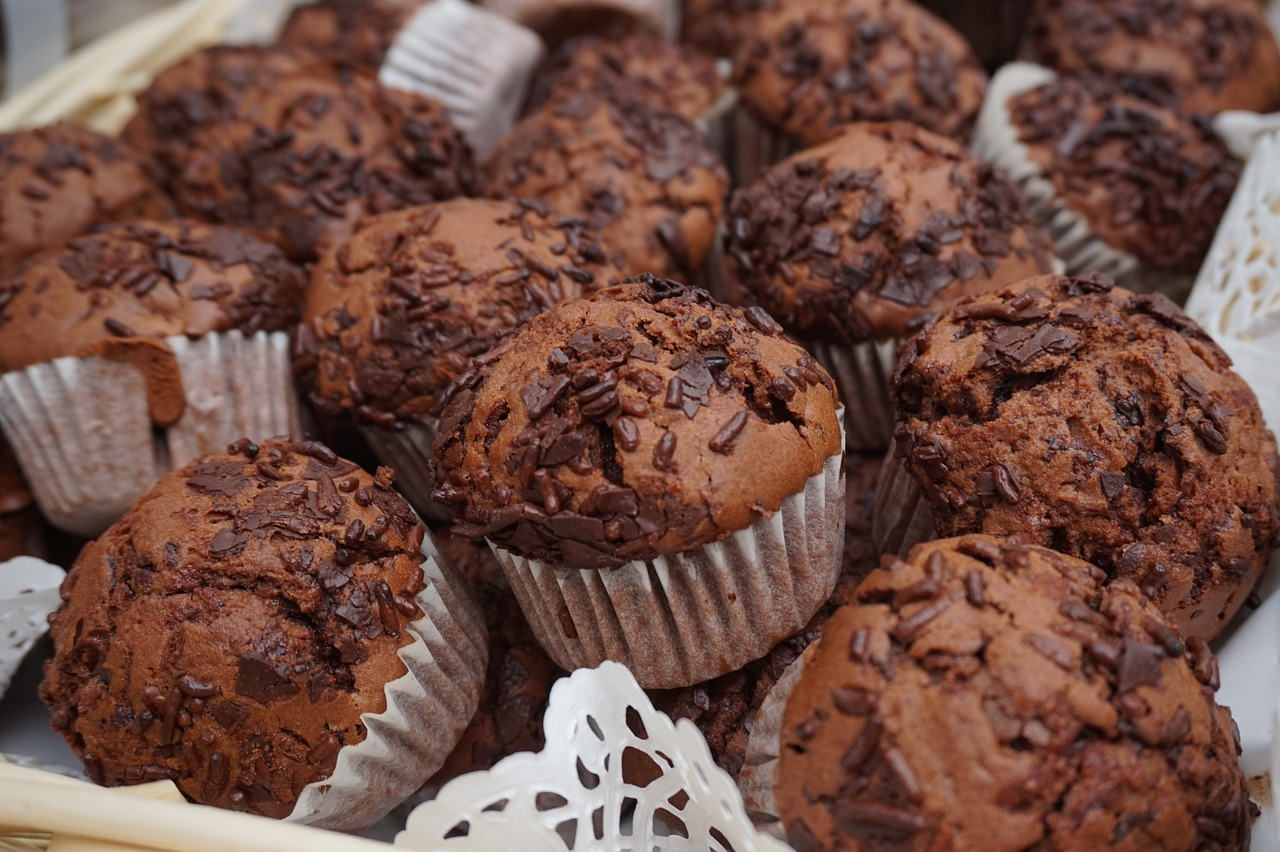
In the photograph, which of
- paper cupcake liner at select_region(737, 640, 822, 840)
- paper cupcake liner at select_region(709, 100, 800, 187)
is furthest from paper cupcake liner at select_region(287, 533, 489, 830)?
paper cupcake liner at select_region(709, 100, 800, 187)

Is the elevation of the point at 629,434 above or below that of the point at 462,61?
above

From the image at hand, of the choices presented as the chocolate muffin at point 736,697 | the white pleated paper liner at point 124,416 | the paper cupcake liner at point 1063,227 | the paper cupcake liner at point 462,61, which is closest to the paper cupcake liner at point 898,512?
the chocolate muffin at point 736,697

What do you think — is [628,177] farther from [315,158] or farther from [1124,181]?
[1124,181]

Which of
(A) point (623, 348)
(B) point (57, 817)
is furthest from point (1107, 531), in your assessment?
(B) point (57, 817)

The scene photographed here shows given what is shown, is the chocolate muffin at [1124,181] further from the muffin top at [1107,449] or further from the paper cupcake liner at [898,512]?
the paper cupcake liner at [898,512]

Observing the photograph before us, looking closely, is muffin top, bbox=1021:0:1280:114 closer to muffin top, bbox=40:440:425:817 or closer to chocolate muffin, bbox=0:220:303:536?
chocolate muffin, bbox=0:220:303:536

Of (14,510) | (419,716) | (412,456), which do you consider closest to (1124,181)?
(412,456)

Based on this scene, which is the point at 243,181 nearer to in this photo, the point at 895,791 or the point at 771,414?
the point at 771,414
